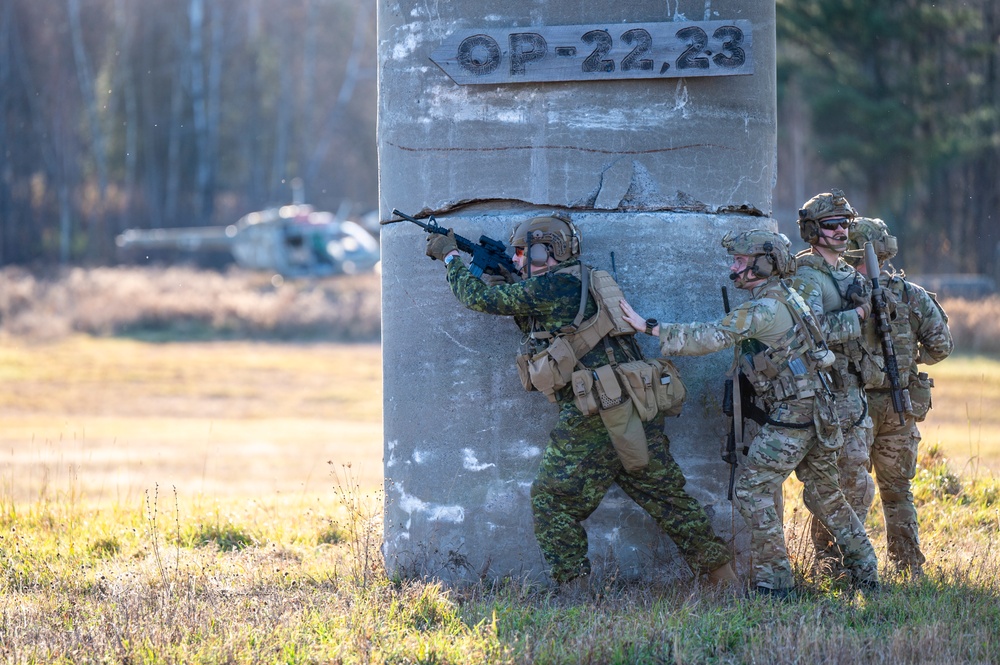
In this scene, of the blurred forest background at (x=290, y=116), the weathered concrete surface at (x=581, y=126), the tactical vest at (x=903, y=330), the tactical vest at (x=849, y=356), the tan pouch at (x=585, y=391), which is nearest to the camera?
the tan pouch at (x=585, y=391)

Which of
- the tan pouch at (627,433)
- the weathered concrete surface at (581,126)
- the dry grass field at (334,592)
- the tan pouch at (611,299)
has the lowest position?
the dry grass field at (334,592)

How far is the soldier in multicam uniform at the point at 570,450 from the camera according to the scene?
15.3 feet

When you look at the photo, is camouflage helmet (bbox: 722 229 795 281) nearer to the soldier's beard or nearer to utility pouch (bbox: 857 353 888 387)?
the soldier's beard

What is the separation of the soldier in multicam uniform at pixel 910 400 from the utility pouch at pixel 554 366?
1602mm

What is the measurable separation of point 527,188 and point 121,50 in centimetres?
3772

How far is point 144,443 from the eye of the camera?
1209 cm

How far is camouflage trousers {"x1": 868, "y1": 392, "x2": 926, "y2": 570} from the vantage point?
17.4 feet

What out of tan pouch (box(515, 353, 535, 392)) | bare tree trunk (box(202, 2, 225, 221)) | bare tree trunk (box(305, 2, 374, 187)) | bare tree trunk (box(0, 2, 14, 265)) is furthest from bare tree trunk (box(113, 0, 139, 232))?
tan pouch (box(515, 353, 535, 392))

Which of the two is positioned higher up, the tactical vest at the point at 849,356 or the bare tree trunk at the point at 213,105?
the bare tree trunk at the point at 213,105

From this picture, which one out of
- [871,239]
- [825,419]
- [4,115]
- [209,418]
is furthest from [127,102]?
[825,419]

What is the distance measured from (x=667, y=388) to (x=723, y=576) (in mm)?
917

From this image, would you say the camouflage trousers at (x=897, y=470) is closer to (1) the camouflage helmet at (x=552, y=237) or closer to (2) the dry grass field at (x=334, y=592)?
(2) the dry grass field at (x=334, y=592)

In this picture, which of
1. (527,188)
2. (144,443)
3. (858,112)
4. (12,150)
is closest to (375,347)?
(144,443)

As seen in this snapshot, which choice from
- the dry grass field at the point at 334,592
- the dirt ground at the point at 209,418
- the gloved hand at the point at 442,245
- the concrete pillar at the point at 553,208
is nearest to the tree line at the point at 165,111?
the dirt ground at the point at 209,418
